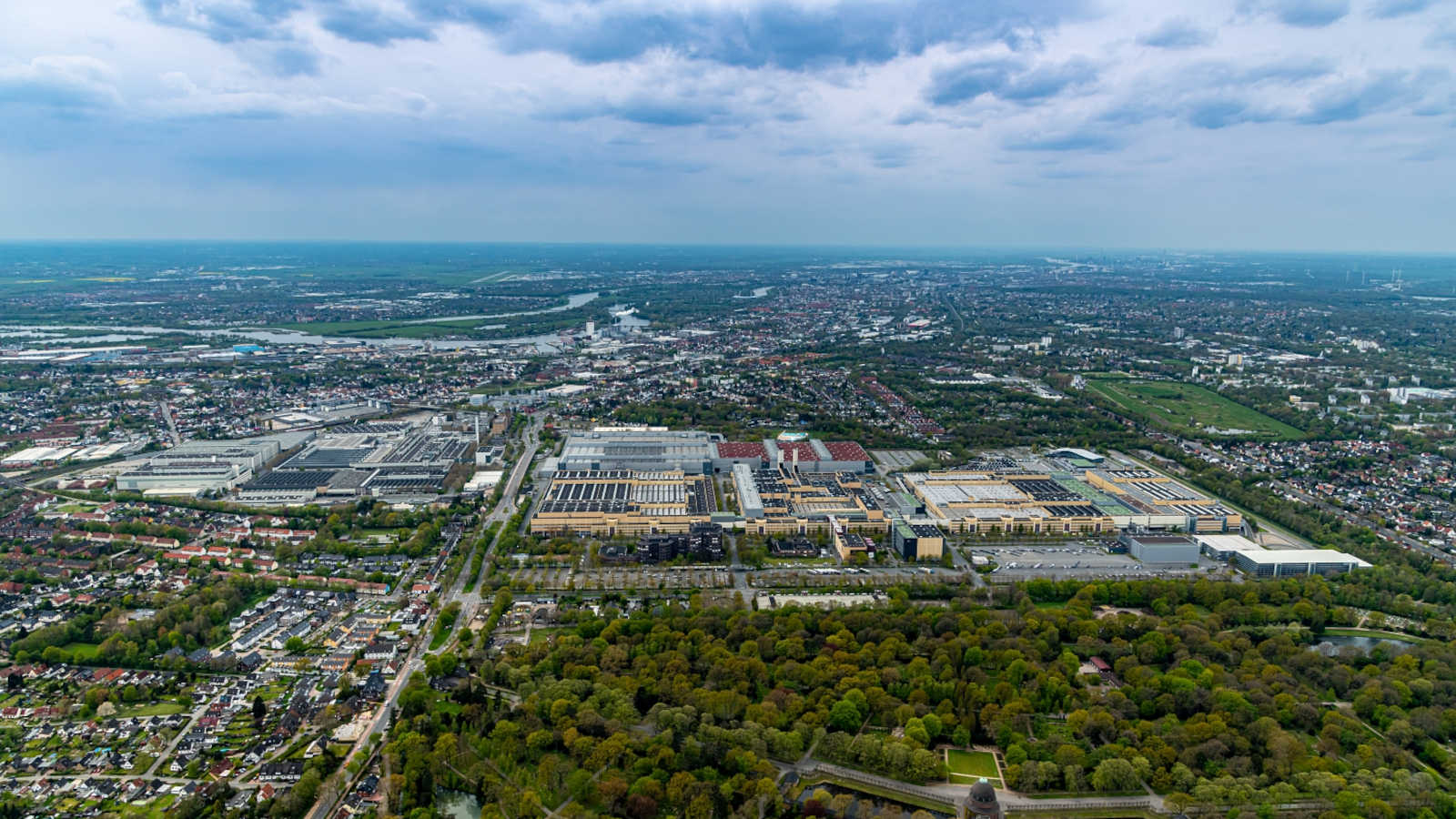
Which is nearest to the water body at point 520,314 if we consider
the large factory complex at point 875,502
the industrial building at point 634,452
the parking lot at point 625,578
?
the industrial building at point 634,452

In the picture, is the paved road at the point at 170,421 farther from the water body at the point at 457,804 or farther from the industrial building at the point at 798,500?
the water body at the point at 457,804

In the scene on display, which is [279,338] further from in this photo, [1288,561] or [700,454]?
[1288,561]

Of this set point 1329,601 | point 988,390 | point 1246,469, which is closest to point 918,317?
point 988,390

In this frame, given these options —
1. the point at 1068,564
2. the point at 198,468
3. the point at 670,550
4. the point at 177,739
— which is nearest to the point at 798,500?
the point at 670,550

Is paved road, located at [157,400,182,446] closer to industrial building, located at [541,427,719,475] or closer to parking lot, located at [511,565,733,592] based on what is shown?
industrial building, located at [541,427,719,475]

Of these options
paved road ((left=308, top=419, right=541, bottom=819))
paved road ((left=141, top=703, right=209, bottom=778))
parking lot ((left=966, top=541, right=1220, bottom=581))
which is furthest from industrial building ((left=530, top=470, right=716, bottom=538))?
paved road ((left=141, top=703, right=209, bottom=778))
